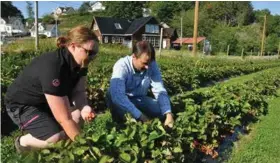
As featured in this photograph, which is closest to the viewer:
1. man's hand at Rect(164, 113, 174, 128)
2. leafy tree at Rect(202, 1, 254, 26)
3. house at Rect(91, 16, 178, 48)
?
man's hand at Rect(164, 113, 174, 128)

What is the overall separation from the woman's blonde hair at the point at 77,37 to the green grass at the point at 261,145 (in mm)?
2448

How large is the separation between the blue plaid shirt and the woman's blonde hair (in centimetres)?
126

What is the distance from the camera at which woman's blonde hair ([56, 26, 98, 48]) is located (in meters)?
3.50

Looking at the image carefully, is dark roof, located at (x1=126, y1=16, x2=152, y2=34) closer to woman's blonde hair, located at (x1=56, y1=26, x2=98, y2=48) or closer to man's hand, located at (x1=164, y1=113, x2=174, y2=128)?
man's hand, located at (x1=164, y1=113, x2=174, y2=128)

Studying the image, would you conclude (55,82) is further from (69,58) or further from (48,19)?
(48,19)

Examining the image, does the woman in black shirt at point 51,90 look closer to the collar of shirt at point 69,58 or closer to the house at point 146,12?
the collar of shirt at point 69,58

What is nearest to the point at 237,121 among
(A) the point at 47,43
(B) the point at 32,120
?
(B) the point at 32,120

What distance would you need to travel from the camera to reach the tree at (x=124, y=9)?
8244 centimetres

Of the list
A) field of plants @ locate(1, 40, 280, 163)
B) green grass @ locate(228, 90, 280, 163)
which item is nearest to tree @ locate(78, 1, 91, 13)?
field of plants @ locate(1, 40, 280, 163)

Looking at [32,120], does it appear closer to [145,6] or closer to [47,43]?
[47,43]

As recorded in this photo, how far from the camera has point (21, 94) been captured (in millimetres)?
3670

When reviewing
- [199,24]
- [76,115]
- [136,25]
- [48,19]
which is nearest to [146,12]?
[199,24]

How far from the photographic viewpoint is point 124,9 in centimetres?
8319

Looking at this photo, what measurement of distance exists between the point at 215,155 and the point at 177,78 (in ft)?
22.1
